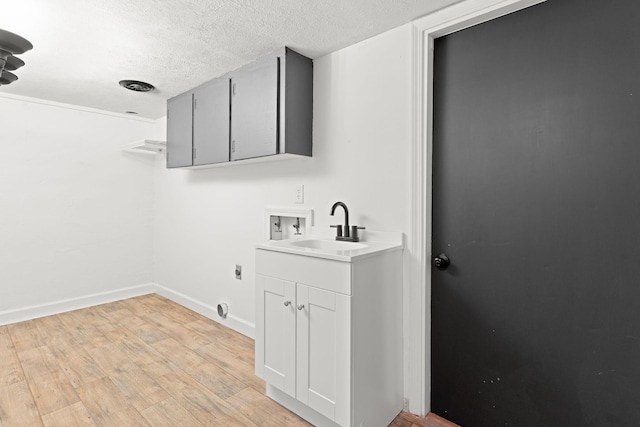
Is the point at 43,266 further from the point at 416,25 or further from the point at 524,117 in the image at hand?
the point at 524,117

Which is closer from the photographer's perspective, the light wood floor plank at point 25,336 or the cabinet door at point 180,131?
the light wood floor plank at point 25,336

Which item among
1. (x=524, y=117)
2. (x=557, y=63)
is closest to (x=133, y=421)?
(x=524, y=117)

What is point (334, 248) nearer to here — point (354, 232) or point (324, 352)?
point (354, 232)

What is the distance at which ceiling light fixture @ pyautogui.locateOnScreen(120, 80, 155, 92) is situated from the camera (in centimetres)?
277

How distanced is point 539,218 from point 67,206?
4147mm

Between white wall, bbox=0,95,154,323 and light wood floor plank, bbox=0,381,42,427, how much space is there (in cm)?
152

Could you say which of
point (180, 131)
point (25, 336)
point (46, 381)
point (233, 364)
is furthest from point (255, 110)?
point (25, 336)

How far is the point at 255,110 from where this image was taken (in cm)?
230

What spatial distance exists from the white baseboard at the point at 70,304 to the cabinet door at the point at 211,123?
6.52ft

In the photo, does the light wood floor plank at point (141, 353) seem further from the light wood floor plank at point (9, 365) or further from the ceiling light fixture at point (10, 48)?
the ceiling light fixture at point (10, 48)

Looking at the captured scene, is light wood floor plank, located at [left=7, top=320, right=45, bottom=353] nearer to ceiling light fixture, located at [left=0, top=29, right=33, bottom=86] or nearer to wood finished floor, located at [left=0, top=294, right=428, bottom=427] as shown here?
wood finished floor, located at [left=0, top=294, right=428, bottom=427]

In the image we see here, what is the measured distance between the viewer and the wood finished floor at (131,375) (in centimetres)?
181

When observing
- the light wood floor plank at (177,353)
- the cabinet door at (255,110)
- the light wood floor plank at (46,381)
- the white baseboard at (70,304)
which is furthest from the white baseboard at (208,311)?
the cabinet door at (255,110)

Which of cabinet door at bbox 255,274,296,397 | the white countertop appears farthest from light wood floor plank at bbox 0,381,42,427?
the white countertop
